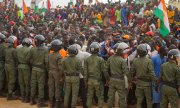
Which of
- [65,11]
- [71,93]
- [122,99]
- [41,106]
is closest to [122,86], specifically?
[122,99]

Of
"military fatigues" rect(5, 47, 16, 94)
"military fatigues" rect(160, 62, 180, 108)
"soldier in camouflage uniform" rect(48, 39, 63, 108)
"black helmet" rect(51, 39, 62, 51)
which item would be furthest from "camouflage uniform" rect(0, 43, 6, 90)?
"military fatigues" rect(160, 62, 180, 108)

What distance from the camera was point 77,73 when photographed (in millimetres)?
9617

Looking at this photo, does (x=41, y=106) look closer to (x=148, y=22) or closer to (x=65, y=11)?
(x=148, y=22)

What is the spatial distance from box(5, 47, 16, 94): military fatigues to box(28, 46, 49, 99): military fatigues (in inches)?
36.7

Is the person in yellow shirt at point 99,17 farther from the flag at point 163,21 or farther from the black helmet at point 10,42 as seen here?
the black helmet at point 10,42

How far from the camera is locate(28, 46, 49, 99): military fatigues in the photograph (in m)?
10.5

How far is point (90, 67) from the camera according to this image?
9.48 m

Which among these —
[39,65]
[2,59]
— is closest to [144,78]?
[39,65]

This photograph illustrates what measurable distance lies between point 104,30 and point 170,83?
601cm

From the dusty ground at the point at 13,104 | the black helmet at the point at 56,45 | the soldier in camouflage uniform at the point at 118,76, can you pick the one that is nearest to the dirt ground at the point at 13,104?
the dusty ground at the point at 13,104

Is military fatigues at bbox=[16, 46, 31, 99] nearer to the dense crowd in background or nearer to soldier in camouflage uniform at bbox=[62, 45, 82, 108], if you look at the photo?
the dense crowd in background

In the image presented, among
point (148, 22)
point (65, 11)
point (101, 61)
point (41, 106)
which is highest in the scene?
point (65, 11)

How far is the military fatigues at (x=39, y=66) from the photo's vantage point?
Answer: 34.3 ft

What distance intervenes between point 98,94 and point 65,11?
19.7m
